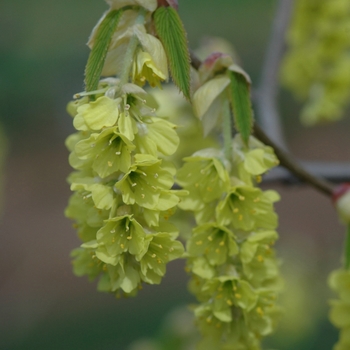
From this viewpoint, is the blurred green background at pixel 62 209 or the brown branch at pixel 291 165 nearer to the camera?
the brown branch at pixel 291 165

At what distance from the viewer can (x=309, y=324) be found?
2.41 m

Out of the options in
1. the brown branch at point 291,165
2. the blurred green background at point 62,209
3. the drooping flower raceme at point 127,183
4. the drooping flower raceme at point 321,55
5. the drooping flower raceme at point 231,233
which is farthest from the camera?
the blurred green background at point 62,209

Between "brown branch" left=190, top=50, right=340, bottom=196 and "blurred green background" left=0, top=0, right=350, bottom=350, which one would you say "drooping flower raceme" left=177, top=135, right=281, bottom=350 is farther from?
"blurred green background" left=0, top=0, right=350, bottom=350

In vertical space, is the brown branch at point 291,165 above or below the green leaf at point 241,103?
below

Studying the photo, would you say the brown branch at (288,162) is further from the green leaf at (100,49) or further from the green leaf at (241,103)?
the green leaf at (100,49)

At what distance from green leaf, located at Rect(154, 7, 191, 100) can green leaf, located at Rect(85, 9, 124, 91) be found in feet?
0.18

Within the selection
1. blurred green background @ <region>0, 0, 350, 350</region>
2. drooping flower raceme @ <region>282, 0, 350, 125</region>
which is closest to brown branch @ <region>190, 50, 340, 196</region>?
drooping flower raceme @ <region>282, 0, 350, 125</region>

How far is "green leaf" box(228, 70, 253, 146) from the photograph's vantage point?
0.84 m

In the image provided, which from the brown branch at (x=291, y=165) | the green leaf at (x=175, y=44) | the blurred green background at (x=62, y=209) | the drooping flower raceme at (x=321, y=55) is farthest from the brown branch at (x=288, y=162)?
the blurred green background at (x=62, y=209)

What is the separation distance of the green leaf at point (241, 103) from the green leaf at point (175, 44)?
5.1 inches

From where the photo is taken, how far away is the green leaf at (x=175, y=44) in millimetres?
731

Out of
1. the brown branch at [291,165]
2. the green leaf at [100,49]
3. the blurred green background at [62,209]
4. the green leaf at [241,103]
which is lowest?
the blurred green background at [62,209]

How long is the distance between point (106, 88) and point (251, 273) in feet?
1.17

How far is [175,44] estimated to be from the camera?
741mm
